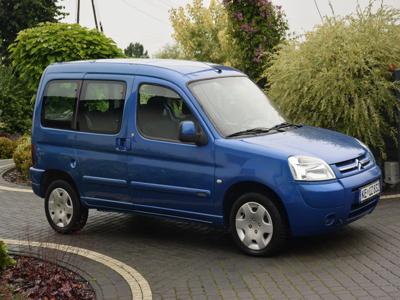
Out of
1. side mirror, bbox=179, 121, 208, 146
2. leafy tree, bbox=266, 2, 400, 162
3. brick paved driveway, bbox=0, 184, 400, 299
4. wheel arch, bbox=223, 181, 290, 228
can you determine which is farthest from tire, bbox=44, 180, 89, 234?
leafy tree, bbox=266, 2, 400, 162

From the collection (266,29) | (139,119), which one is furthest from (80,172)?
(266,29)

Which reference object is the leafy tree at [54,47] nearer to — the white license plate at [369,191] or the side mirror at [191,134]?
the side mirror at [191,134]

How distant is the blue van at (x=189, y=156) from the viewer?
22.9 ft

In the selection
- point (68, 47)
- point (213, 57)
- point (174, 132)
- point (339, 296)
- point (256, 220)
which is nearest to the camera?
point (339, 296)

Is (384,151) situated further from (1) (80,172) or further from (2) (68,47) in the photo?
(2) (68,47)

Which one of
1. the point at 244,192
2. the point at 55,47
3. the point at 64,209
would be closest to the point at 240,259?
the point at 244,192

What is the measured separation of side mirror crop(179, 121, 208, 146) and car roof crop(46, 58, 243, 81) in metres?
0.68

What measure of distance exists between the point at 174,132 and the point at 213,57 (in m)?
45.4

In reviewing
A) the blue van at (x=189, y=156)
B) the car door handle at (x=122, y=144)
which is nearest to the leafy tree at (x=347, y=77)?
the blue van at (x=189, y=156)

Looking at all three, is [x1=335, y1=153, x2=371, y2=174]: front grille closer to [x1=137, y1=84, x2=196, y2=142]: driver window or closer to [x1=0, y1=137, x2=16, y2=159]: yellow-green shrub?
[x1=137, y1=84, x2=196, y2=142]: driver window

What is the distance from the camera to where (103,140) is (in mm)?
8203

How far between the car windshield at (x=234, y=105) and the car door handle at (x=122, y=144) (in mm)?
959

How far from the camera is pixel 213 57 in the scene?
5266cm

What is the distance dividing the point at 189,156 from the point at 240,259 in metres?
1.17
